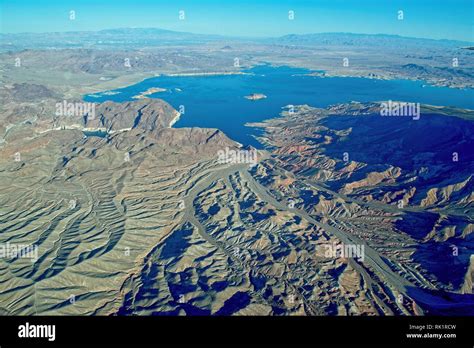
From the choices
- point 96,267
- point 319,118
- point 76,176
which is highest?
point 319,118

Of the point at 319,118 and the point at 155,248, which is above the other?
the point at 319,118

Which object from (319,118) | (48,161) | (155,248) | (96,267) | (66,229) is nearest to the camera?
(96,267)

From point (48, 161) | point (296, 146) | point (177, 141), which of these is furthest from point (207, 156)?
point (48, 161)

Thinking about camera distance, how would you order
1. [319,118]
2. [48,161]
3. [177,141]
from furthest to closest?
[319,118], [177,141], [48,161]

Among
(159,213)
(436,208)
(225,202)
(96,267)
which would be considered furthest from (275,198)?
(96,267)

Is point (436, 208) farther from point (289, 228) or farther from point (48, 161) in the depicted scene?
point (48, 161)

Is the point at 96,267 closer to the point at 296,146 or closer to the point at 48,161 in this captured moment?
the point at 48,161

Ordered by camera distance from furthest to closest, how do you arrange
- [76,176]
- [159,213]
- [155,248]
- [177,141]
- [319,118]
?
1. [319,118]
2. [177,141]
3. [76,176]
4. [159,213]
5. [155,248]

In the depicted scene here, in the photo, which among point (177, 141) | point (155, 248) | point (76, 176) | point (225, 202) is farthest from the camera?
point (177, 141)

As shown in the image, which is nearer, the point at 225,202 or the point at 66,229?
the point at 66,229

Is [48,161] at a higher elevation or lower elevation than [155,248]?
higher
